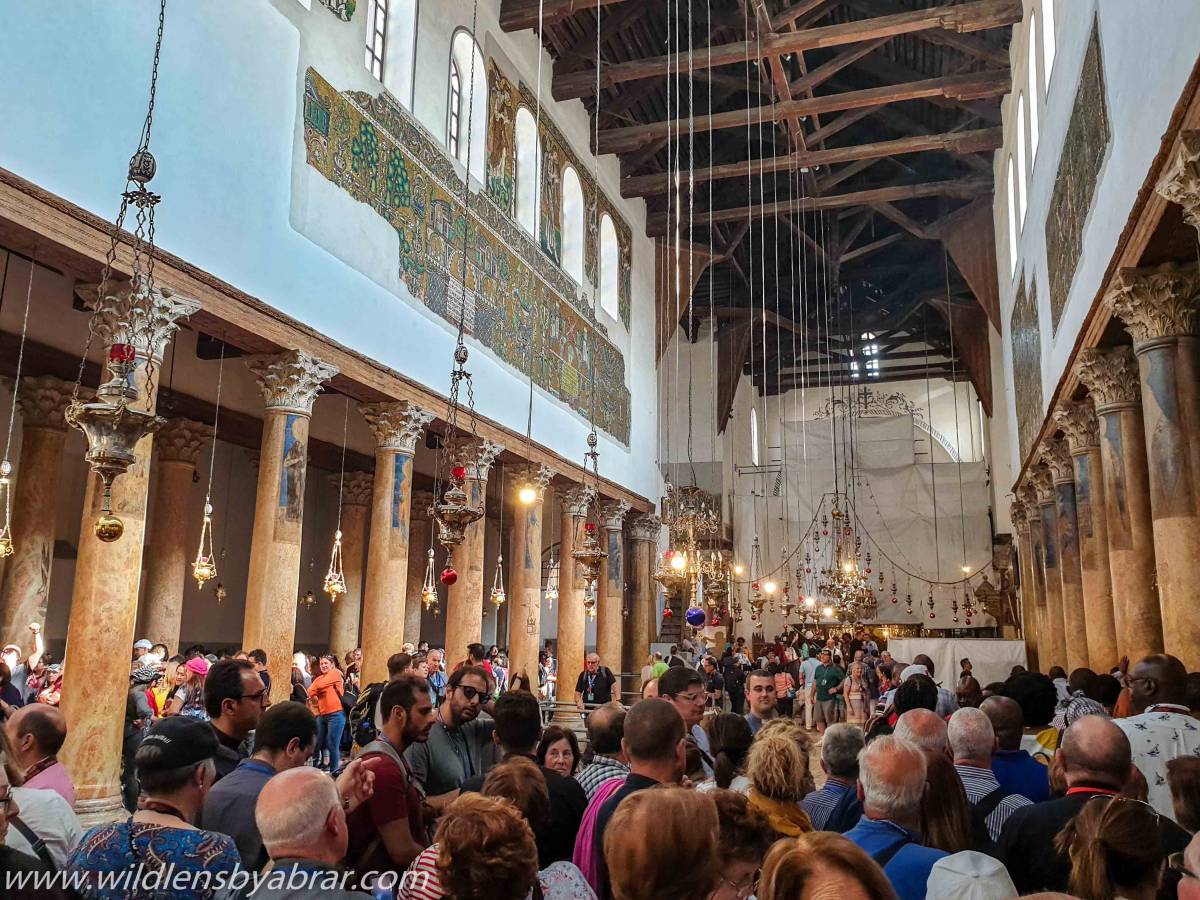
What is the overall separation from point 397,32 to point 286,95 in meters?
3.26

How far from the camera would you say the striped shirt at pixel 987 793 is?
352 cm

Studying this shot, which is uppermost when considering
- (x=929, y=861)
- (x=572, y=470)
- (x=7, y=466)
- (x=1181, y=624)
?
(x=572, y=470)

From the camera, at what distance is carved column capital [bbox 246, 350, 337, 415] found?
1091 centimetres

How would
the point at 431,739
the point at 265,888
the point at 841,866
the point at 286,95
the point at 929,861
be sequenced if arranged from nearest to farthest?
1. the point at 841,866
2. the point at 265,888
3. the point at 929,861
4. the point at 431,739
5. the point at 286,95

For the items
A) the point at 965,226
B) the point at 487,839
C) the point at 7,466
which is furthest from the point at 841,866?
the point at 965,226

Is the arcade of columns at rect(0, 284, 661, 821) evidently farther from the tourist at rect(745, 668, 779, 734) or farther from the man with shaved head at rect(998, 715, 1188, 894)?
the man with shaved head at rect(998, 715, 1188, 894)

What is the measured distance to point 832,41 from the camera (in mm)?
15789

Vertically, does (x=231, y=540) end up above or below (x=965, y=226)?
below

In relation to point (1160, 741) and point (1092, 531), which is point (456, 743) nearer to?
point (1160, 741)

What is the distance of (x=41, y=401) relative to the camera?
12.6m

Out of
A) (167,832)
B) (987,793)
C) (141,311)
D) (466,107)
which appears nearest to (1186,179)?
(987,793)

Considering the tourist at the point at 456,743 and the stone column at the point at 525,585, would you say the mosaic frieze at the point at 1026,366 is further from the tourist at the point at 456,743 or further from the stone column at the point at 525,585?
the tourist at the point at 456,743

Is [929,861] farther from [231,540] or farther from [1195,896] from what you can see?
[231,540]

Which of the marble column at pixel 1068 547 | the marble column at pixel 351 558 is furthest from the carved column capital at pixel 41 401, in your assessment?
the marble column at pixel 1068 547
